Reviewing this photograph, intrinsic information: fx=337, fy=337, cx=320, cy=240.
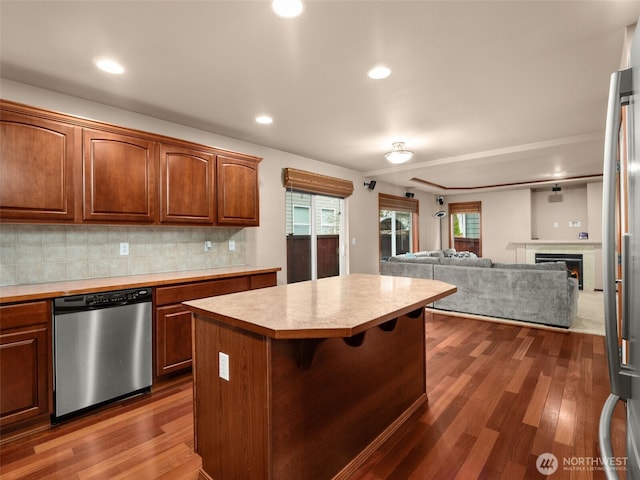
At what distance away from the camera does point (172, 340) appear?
2898 mm

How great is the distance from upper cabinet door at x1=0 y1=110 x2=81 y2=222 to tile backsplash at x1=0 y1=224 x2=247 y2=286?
1.17ft

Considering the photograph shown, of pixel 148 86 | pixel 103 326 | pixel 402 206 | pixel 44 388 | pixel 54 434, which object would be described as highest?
pixel 148 86

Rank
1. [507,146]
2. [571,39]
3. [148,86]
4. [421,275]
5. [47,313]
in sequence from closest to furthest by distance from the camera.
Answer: [571,39] < [47,313] < [148,86] < [507,146] < [421,275]

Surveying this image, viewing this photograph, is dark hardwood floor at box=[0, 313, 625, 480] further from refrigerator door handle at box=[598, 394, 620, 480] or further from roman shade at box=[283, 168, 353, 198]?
roman shade at box=[283, 168, 353, 198]

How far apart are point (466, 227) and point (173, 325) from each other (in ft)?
27.8

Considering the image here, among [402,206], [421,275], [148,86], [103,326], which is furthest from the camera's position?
[402,206]

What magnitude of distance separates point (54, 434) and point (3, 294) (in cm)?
99

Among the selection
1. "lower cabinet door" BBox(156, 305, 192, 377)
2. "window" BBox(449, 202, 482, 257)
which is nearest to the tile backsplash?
"lower cabinet door" BBox(156, 305, 192, 377)

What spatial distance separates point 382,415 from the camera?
6.98ft

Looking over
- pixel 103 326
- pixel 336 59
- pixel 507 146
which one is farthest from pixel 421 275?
pixel 103 326

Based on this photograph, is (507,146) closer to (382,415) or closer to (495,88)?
(495,88)

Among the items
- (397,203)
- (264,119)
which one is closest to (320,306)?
(264,119)

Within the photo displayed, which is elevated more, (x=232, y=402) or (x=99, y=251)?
(x=99, y=251)

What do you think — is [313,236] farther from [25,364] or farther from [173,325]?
[25,364]
